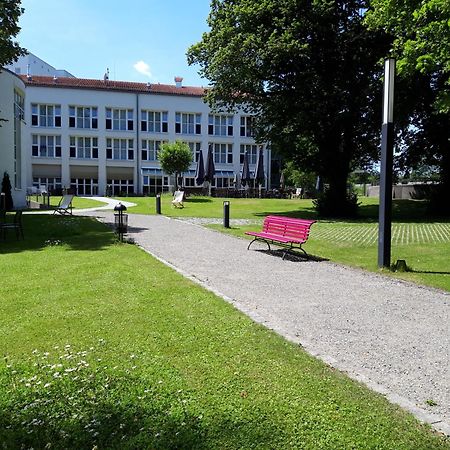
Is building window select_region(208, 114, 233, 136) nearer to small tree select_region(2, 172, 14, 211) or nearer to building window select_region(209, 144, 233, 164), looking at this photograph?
building window select_region(209, 144, 233, 164)

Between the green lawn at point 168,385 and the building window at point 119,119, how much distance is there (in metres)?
54.6

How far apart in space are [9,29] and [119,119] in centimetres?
4210

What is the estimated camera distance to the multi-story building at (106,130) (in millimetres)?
57375

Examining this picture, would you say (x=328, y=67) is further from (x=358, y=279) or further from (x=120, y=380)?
(x=120, y=380)

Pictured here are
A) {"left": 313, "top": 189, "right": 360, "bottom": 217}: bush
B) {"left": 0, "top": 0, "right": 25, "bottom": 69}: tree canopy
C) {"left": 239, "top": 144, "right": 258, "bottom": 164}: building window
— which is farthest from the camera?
{"left": 239, "top": 144, "right": 258, "bottom": 164}: building window

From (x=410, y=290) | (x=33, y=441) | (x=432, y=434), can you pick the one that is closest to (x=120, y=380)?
(x=33, y=441)

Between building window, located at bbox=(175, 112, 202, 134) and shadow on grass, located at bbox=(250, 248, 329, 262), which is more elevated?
building window, located at bbox=(175, 112, 202, 134)

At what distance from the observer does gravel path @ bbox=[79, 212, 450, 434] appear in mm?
4279

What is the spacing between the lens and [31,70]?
68.5m

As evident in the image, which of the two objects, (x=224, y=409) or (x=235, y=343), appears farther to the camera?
(x=235, y=343)

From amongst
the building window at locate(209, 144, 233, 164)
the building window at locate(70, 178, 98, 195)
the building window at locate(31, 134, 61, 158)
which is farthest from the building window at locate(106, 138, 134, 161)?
the building window at locate(209, 144, 233, 164)

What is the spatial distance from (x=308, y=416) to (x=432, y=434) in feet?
2.70

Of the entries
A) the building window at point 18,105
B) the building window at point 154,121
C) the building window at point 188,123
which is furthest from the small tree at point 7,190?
the building window at point 188,123

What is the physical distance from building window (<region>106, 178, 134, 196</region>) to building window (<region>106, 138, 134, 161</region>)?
9.28 feet
